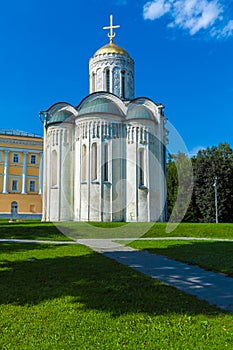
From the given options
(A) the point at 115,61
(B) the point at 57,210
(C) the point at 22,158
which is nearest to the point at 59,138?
(B) the point at 57,210

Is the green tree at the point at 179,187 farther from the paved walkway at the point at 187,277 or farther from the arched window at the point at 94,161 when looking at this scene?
the paved walkway at the point at 187,277

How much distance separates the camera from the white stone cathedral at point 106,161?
101ft

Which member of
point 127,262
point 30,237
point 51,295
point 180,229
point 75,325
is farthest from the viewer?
point 180,229

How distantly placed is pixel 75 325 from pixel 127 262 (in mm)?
5957

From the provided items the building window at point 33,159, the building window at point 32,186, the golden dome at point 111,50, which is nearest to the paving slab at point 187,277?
the golden dome at point 111,50

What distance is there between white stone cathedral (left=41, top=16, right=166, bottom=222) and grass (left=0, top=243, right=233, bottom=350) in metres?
22.3

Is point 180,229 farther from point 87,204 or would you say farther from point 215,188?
point 215,188

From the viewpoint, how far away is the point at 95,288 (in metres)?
6.83

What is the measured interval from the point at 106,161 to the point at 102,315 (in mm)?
26232

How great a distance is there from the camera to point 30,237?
62.2ft

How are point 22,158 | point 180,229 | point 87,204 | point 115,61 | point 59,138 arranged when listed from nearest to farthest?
1. point 180,229
2. point 87,204
3. point 59,138
4. point 115,61
5. point 22,158

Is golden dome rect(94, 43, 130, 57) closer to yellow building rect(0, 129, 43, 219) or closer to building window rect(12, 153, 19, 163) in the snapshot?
yellow building rect(0, 129, 43, 219)

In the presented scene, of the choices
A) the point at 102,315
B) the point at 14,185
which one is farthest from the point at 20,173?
the point at 102,315

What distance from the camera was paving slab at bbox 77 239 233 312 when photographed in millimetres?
6352
